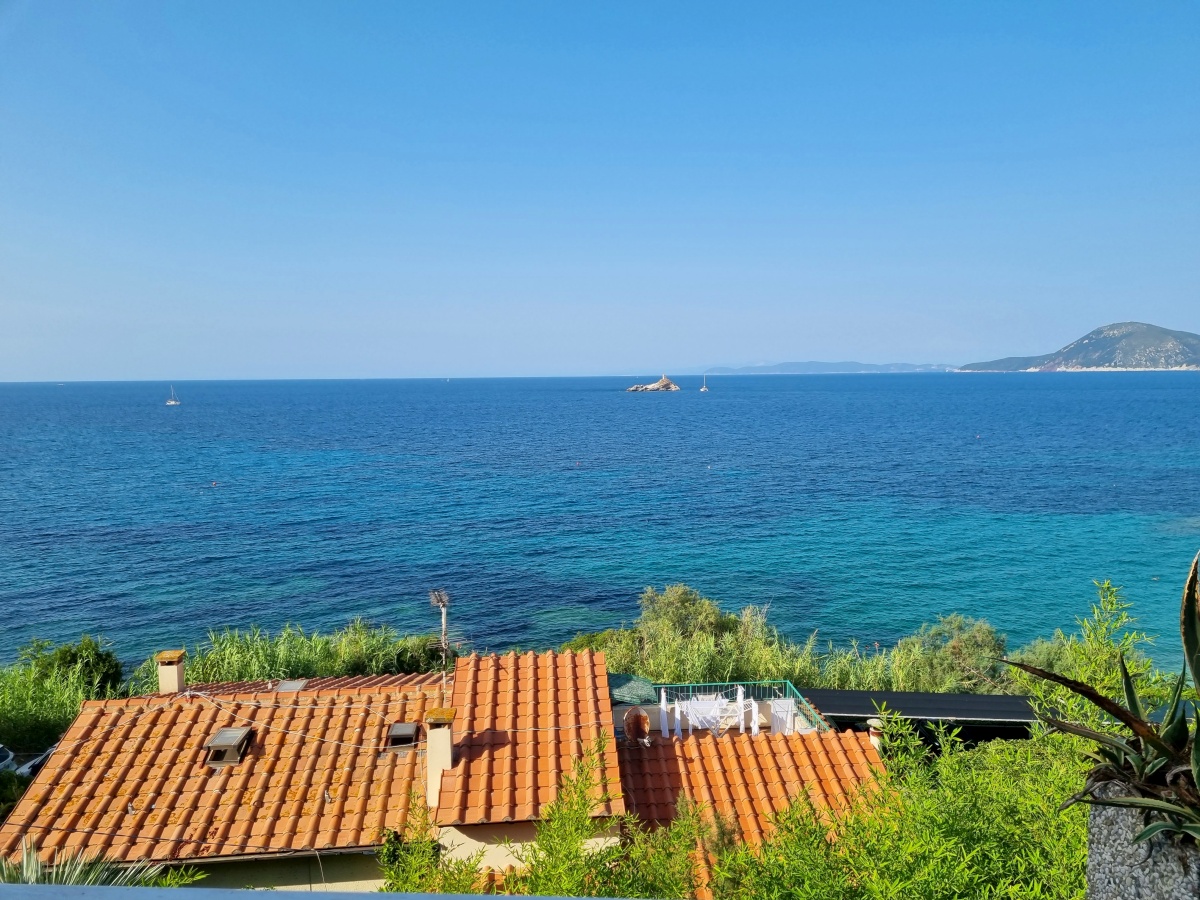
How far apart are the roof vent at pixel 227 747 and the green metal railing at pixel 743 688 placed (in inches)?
295

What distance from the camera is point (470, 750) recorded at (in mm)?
10023

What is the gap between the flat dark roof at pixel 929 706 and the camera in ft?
51.5

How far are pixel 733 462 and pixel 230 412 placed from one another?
11171 centimetres

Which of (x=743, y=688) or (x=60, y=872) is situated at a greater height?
(x=60, y=872)

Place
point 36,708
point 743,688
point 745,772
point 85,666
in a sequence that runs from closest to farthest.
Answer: point 745,772 < point 743,688 < point 36,708 < point 85,666

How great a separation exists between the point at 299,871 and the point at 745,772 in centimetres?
592

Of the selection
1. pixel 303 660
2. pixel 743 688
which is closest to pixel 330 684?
pixel 303 660

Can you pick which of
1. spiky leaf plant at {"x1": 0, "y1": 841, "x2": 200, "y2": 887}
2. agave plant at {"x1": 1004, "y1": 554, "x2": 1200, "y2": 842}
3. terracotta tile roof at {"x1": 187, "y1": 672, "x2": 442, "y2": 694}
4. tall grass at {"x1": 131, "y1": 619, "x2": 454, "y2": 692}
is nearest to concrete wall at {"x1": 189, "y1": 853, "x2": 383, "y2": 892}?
spiky leaf plant at {"x1": 0, "y1": 841, "x2": 200, "y2": 887}

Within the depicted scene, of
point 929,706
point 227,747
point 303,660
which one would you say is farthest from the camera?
point 303,660

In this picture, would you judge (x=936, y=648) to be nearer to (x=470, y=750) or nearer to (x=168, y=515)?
(x=470, y=750)

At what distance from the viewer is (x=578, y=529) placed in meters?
49.1

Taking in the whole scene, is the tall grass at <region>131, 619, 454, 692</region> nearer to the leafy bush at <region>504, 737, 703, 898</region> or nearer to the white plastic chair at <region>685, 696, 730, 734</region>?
the white plastic chair at <region>685, 696, 730, 734</region>

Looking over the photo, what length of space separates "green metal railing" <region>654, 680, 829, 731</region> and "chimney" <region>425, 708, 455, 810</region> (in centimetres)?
600

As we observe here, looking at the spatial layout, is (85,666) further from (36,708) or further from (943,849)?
(943,849)
